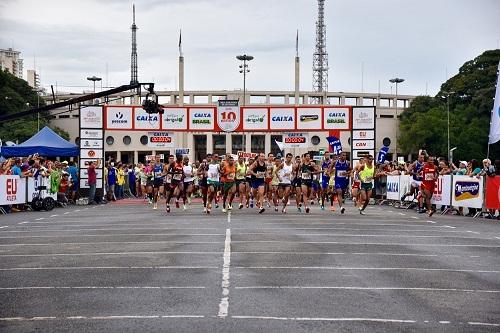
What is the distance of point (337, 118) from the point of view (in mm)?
34281

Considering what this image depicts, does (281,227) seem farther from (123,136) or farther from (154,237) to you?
(123,136)

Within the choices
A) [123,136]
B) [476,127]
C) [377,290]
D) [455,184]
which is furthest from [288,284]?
[123,136]

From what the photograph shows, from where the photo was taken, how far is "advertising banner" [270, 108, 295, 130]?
114ft

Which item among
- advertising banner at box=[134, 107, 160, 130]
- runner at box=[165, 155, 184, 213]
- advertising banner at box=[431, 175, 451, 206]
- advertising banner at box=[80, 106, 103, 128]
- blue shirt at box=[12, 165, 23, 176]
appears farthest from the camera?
advertising banner at box=[134, 107, 160, 130]

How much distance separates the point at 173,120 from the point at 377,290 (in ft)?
87.3

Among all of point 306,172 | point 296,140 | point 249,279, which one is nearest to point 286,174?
point 306,172

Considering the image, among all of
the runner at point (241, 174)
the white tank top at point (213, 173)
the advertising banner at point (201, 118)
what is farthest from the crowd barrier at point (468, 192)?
the advertising banner at point (201, 118)

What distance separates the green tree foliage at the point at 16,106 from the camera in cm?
7244

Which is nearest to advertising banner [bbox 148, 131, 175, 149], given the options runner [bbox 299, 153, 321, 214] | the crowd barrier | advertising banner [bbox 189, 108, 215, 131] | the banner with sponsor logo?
advertising banner [bbox 189, 108, 215, 131]

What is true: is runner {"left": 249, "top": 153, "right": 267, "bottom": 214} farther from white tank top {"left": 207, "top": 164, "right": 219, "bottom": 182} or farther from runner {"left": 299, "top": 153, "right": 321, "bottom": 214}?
runner {"left": 299, "top": 153, "right": 321, "bottom": 214}

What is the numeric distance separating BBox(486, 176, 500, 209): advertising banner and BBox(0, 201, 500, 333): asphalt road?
18.0ft

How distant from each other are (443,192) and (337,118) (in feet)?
31.7

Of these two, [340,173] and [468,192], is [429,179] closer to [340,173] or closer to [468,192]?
[468,192]

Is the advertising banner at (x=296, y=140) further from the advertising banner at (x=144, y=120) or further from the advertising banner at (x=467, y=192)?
the advertising banner at (x=467, y=192)
